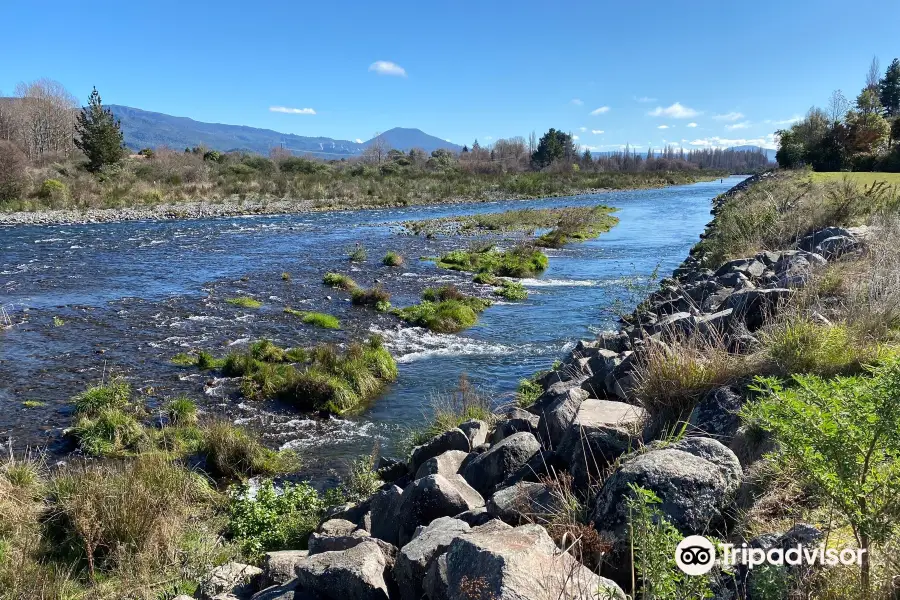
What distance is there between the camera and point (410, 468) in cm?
711

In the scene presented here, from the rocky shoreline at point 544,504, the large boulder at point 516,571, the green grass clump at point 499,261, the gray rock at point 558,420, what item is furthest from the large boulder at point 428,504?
the green grass clump at point 499,261

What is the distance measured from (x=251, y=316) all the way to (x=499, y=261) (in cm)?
1142

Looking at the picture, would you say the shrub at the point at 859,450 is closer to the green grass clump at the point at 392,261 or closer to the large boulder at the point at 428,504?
the large boulder at the point at 428,504

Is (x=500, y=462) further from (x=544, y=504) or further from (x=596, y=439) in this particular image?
(x=544, y=504)

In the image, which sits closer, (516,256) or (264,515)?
(264,515)

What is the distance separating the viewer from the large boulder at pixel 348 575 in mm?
3641

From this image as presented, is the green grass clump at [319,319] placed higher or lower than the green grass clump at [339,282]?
lower

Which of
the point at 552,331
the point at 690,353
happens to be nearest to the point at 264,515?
the point at 690,353

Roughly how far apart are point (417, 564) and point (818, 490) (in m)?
2.25

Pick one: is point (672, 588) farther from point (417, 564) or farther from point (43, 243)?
point (43, 243)

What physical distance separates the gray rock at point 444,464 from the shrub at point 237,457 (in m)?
2.82

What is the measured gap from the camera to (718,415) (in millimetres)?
4508

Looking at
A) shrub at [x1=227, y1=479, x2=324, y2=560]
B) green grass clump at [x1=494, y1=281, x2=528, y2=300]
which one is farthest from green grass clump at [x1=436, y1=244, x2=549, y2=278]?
shrub at [x1=227, y1=479, x2=324, y2=560]

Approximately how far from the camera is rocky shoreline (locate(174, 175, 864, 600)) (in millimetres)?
2975
